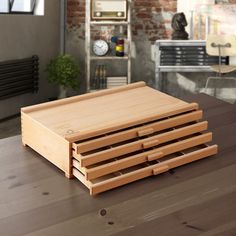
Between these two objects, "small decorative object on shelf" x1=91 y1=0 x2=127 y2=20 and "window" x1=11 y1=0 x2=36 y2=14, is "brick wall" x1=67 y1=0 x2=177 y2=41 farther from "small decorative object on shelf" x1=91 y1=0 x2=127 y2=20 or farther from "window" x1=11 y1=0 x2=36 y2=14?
"window" x1=11 y1=0 x2=36 y2=14

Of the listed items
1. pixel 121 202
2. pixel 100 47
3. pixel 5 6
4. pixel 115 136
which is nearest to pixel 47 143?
pixel 115 136

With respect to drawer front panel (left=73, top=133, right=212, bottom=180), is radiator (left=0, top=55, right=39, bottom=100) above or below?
below

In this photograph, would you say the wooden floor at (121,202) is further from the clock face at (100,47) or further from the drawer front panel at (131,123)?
the clock face at (100,47)

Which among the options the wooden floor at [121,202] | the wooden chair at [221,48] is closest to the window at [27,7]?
the wooden chair at [221,48]

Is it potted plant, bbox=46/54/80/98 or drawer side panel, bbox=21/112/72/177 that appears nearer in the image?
drawer side panel, bbox=21/112/72/177

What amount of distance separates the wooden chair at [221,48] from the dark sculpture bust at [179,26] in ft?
1.15

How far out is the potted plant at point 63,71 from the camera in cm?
645

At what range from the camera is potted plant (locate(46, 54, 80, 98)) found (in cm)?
645

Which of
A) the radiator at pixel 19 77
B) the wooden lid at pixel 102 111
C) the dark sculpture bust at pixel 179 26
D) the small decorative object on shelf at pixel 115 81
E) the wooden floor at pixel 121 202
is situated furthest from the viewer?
the small decorative object on shelf at pixel 115 81

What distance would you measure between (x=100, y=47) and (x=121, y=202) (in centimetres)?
567

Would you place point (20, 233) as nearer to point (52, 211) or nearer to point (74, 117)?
point (52, 211)

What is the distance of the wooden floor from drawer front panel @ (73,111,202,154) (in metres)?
0.11

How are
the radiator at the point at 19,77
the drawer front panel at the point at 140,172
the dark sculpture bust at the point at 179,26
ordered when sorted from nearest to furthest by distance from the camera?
the drawer front panel at the point at 140,172 < the radiator at the point at 19,77 < the dark sculpture bust at the point at 179,26

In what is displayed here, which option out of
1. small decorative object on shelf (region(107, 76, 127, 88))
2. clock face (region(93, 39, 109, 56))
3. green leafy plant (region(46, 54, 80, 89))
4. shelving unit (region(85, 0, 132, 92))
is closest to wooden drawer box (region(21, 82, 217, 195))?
green leafy plant (region(46, 54, 80, 89))
